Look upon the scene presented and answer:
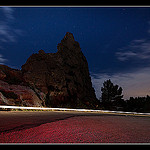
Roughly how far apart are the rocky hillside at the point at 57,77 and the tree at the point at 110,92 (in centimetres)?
404

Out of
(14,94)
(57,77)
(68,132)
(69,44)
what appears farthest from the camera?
(69,44)

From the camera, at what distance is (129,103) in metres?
56.1

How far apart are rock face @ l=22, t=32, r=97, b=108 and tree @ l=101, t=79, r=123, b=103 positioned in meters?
3.98

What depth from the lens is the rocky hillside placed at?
24747mm

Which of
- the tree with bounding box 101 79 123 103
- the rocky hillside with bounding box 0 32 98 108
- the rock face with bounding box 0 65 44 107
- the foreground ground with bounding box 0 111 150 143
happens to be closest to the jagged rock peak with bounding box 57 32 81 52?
the rocky hillside with bounding box 0 32 98 108

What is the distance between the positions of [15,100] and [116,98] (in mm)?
37533

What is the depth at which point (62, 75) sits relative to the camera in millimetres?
38531

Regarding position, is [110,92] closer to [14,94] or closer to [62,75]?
[62,75]

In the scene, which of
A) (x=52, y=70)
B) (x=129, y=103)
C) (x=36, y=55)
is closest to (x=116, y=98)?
(x=129, y=103)

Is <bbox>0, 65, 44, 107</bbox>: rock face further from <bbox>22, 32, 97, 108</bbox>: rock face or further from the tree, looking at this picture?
the tree

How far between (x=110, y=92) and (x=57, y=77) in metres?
21.5

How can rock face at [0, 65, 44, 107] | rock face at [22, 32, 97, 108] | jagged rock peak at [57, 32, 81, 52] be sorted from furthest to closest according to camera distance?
jagged rock peak at [57, 32, 81, 52] < rock face at [22, 32, 97, 108] < rock face at [0, 65, 44, 107]

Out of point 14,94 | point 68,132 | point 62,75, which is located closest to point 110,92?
point 62,75
